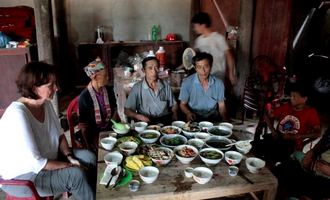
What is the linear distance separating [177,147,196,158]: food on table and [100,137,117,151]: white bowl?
0.51 metres

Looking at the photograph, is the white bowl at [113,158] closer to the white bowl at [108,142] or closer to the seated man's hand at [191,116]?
the white bowl at [108,142]

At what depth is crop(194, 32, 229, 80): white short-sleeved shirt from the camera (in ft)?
12.8

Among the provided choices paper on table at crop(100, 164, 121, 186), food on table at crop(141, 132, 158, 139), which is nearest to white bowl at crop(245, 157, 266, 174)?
food on table at crop(141, 132, 158, 139)

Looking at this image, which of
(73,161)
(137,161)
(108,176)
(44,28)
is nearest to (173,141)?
(137,161)

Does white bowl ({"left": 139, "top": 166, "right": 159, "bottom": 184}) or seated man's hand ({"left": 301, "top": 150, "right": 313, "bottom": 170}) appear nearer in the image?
white bowl ({"left": 139, "top": 166, "right": 159, "bottom": 184})

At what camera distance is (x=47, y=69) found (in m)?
2.11

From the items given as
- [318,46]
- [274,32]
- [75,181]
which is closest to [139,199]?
[75,181]

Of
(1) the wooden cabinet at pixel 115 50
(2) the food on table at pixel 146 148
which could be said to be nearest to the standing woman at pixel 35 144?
(2) the food on table at pixel 146 148

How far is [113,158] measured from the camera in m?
2.04

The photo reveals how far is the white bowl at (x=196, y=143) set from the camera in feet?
7.37

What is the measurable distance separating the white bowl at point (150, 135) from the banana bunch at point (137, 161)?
0.24m

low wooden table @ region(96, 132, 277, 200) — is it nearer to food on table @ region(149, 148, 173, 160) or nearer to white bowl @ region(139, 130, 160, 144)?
food on table @ region(149, 148, 173, 160)

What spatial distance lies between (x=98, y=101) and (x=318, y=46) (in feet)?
18.7

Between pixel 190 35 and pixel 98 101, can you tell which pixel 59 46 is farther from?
pixel 98 101
